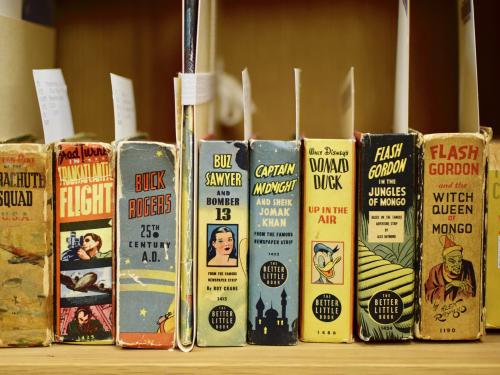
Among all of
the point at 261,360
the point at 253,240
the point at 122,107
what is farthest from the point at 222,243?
the point at 122,107

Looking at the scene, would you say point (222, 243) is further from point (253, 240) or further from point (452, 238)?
point (452, 238)

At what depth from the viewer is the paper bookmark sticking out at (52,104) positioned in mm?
814

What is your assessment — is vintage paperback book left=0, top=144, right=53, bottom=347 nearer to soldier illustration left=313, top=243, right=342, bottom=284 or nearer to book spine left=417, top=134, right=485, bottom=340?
soldier illustration left=313, top=243, right=342, bottom=284

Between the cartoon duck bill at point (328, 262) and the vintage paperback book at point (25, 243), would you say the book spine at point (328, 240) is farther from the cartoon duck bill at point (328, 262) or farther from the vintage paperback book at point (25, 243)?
the vintage paperback book at point (25, 243)

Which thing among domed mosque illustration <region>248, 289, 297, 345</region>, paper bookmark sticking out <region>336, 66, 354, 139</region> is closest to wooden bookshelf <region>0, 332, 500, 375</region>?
domed mosque illustration <region>248, 289, 297, 345</region>

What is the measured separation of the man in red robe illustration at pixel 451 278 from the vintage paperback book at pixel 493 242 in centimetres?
5

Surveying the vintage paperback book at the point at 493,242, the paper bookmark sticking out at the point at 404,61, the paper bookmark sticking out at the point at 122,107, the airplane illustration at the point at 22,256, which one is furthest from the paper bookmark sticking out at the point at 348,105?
the airplane illustration at the point at 22,256

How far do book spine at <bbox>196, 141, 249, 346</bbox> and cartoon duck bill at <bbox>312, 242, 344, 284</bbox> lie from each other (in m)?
0.08

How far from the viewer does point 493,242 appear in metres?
0.77

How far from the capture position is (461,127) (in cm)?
94

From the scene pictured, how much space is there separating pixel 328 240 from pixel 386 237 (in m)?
0.07

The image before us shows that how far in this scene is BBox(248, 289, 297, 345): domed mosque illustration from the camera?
2.40 feet

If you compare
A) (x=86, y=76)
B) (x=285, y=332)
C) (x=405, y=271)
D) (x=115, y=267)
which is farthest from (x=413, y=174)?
(x=86, y=76)

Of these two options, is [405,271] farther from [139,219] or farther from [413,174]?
[139,219]
